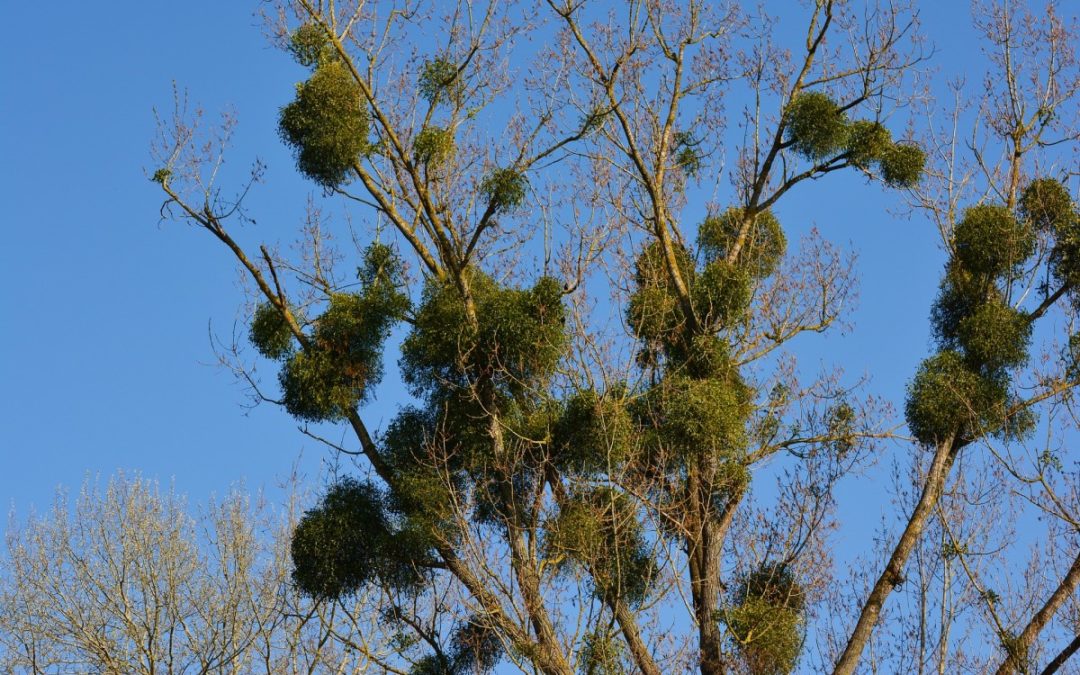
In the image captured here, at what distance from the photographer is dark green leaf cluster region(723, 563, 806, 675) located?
33.7 ft

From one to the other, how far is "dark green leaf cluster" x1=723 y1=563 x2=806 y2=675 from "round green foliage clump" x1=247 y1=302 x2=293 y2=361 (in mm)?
3783

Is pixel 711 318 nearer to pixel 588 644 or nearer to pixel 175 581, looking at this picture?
pixel 588 644

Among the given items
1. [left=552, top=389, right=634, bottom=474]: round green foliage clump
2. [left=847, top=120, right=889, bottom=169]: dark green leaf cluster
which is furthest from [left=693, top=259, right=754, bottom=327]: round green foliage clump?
[left=847, top=120, right=889, bottom=169]: dark green leaf cluster

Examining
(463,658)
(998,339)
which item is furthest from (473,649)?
(998,339)

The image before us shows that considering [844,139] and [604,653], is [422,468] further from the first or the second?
[844,139]

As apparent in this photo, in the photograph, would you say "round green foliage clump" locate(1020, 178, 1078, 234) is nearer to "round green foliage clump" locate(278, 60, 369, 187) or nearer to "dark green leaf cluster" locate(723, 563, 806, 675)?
"dark green leaf cluster" locate(723, 563, 806, 675)

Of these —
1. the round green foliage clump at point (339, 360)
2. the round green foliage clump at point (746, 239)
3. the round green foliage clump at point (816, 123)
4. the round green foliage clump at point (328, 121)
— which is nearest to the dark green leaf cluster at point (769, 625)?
the round green foliage clump at point (746, 239)

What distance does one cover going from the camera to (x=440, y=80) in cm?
1182

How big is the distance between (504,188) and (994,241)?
371cm

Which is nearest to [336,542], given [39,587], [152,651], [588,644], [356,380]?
[356,380]

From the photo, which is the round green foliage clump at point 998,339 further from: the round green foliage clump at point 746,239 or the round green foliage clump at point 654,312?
the round green foliage clump at point 654,312

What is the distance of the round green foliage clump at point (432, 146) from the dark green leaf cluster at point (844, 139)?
9.47 feet

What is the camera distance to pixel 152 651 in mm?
12680

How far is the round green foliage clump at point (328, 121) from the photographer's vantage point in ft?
36.6
